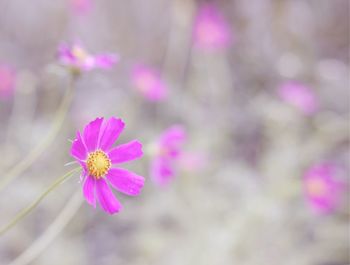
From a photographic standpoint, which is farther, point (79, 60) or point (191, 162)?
point (191, 162)

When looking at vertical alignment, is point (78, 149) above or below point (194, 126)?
below

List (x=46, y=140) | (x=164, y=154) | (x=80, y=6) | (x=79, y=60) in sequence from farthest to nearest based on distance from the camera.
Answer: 1. (x=80, y=6)
2. (x=164, y=154)
3. (x=79, y=60)
4. (x=46, y=140)

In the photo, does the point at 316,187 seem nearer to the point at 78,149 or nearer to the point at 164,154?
the point at 164,154

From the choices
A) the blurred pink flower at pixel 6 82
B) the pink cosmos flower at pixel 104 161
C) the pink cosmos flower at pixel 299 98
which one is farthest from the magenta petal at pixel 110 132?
the pink cosmos flower at pixel 299 98

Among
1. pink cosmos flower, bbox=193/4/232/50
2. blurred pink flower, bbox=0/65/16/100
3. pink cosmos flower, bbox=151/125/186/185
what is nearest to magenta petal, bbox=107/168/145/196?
pink cosmos flower, bbox=151/125/186/185

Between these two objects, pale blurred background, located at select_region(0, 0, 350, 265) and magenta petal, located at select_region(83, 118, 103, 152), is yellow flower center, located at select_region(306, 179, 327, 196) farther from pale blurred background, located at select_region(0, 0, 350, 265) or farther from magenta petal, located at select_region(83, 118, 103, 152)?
magenta petal, located at select_region(83, 118, 103, 152)

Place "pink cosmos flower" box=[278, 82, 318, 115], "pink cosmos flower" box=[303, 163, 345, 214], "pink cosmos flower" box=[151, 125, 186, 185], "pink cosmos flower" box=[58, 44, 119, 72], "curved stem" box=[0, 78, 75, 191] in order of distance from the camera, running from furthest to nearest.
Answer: "pink cosmos flower" box=[278, 82, 318, 115] < "pink cosmos flower" box=[303, 163, 345, 214] < "pink cosmos flower" box=[151, 125, 186, 185] < "pink cosmos flower" box=[58, 44, 119, 72] < "curved stem" box=[0, 78, 75, 191]

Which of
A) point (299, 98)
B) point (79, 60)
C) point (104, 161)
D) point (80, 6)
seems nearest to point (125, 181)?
point (104, 161)
